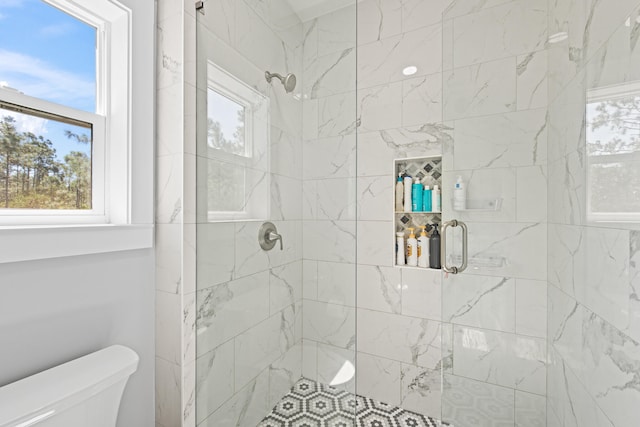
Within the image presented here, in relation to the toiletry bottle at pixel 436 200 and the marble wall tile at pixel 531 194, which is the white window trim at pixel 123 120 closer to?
the toiletry bottle at pixel 436 200

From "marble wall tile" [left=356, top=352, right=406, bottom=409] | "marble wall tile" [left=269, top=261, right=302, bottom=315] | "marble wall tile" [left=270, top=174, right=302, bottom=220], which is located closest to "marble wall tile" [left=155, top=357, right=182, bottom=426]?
"marble wall tile" [left=269, top=261, right=302, bottom=315]

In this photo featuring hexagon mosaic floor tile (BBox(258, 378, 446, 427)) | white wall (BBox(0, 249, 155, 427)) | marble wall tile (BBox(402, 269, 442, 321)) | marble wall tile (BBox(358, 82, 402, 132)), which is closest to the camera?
white wall (BBox(0, 249, 155, 427))

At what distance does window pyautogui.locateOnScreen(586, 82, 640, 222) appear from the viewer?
2.43 feet

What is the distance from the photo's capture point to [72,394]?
2.67ft

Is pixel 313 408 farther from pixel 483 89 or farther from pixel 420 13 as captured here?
pixel 420 13

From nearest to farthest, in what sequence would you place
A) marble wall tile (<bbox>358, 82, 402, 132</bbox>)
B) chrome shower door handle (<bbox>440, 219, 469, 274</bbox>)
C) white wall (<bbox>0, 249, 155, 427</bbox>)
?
white wall (<bbox>0, 249, 155, 427</bbox>) → chrome shower door handle (<bbox>440, 219, 469, 274</bbox>) → marble wall tile (<bbox>358, 82, 402, 132</bbox>)

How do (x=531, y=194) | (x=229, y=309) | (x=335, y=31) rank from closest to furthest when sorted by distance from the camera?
(x=335, y=31)
(x=229, y=309)
(x=531, y=194)

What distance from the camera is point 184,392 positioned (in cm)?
120

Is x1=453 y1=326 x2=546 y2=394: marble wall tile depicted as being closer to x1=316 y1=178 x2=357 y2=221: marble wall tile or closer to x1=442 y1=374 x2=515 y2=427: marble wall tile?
x1=442 y1=374 x2=515 y2=427: marble wall tile

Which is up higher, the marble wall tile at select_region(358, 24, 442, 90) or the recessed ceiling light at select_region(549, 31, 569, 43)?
the marble wall tile at select_region(358, 24, 442, 90)

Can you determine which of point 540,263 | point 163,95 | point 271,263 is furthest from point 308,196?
point 540,263

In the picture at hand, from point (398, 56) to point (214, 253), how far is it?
1599 millimetres

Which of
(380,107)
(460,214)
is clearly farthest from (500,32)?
(460,214)

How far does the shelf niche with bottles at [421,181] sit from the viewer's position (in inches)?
68.9
